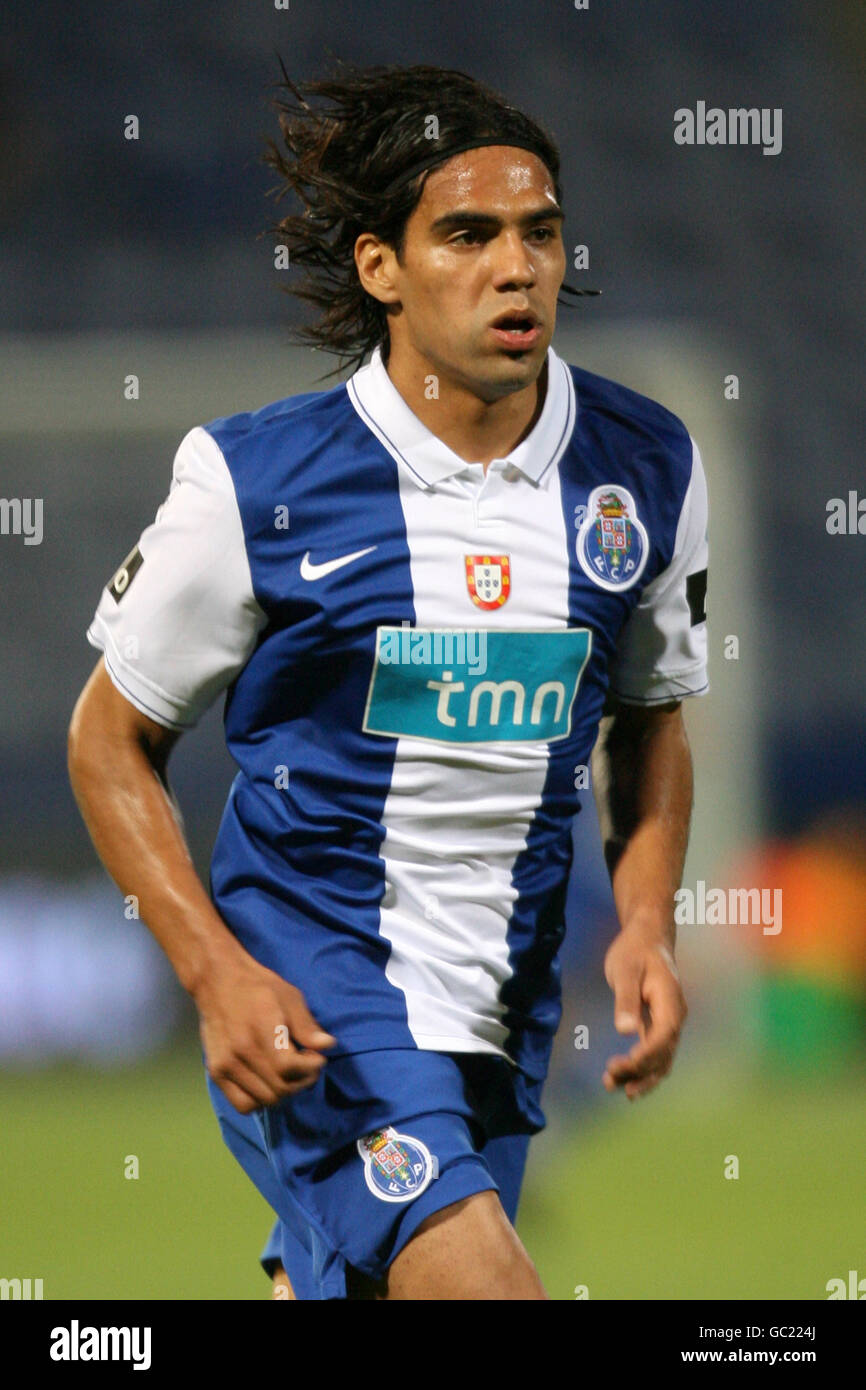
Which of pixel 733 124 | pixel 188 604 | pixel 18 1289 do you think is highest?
pixel 733 124

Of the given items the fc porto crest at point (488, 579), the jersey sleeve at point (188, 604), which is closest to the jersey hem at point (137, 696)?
the jersey sleeve at point (188, 604)

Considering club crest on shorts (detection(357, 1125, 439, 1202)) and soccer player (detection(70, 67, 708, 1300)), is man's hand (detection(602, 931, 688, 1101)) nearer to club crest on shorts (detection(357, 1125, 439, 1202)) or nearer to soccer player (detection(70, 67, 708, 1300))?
soccer player (detection(70, 67, 708, 1300))

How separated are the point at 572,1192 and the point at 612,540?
2391 mm

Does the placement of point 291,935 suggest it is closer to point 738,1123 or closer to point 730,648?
point 738,1123

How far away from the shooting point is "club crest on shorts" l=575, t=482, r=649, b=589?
7.31 feet

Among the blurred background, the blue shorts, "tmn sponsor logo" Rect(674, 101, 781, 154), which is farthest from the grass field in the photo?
"tmn sponsor logo" Rect(674, 101, 781, 154)

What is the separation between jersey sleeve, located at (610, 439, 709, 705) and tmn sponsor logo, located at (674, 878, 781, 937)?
1921 mm

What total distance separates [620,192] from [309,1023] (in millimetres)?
3960

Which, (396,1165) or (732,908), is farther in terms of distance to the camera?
(732,908)

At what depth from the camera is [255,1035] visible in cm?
193

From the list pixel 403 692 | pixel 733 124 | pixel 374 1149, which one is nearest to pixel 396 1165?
pixel 374 1149
